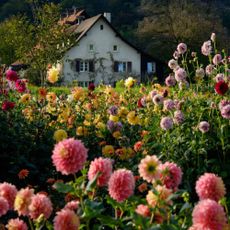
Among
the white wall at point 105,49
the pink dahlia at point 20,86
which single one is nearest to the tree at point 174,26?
the white wall at point 105,49

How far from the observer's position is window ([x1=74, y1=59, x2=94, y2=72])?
137 feet

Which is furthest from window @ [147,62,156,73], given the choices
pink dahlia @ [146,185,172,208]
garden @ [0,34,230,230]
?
pink dahlia @ [146,185,172,208]

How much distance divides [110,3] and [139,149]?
54.6 metres

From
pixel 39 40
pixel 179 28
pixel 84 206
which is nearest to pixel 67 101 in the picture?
pixel 84 206

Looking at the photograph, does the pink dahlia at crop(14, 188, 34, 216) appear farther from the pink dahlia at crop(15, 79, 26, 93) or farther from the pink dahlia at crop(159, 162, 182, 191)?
the pink dahlia at crop(15, 79, 26, 93)

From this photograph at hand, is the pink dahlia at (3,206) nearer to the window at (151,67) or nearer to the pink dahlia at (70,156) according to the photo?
the pink dahlia at (70,156)

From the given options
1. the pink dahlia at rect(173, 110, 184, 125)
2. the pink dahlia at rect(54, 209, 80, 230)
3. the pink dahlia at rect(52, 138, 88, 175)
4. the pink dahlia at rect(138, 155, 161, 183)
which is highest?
the pink dahlia at rect(173, 110, 184, 125)

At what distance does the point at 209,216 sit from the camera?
1651mm

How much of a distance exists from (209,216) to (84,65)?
134ft

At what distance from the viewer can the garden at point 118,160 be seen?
6.08ft

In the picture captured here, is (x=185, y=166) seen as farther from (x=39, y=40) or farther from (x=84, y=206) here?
(x=39, y=40)

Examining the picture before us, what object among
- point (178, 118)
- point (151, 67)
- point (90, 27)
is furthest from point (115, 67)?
point (178, 118)

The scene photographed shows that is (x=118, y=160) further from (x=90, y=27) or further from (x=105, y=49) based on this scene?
(x=105, y=49)

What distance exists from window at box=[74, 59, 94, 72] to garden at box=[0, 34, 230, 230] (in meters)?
35.4
